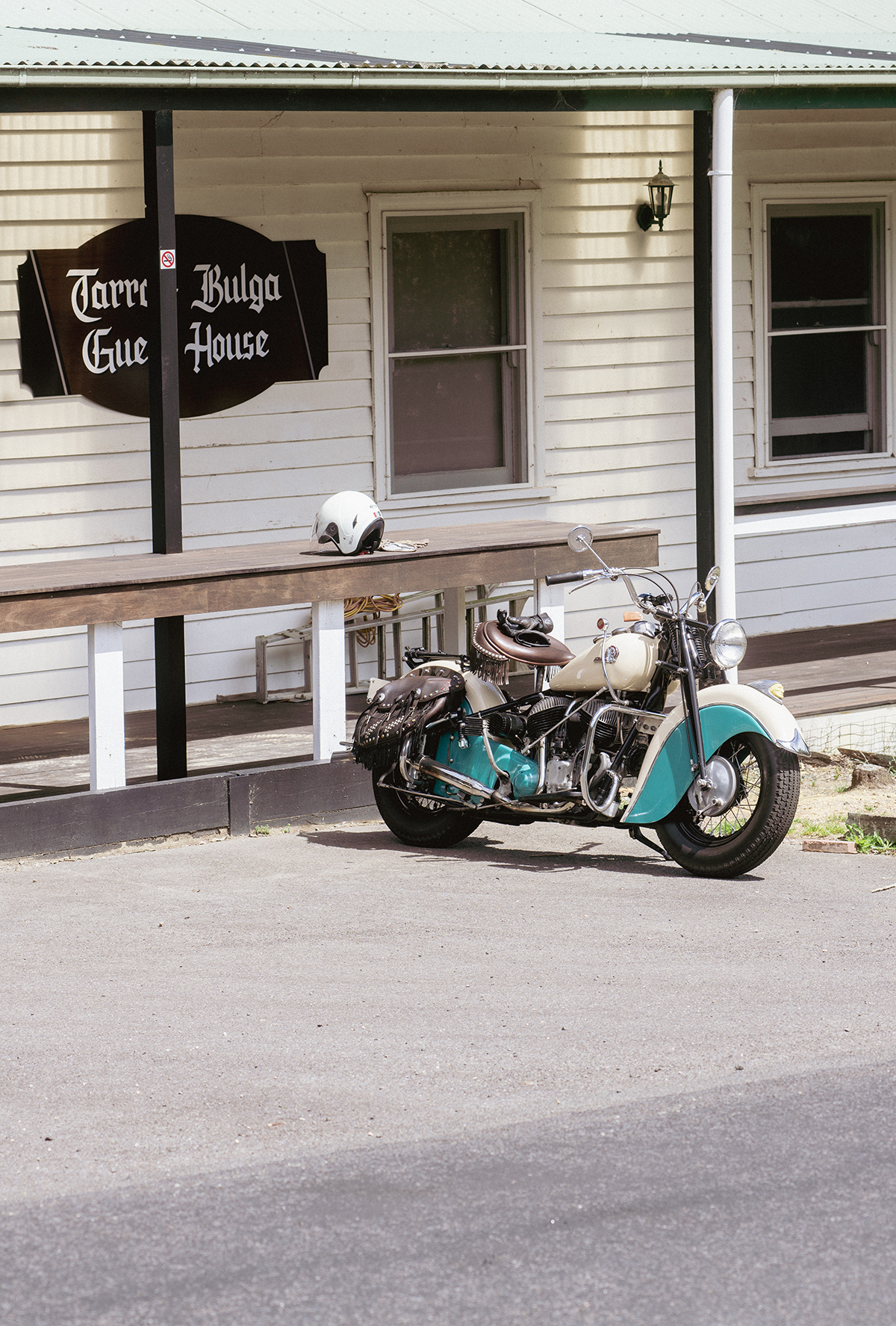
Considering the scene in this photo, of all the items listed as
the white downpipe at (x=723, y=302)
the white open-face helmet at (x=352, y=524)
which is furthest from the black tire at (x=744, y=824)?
the white downpipe at (x=723, y=302)

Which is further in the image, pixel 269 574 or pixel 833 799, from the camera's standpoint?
pixel 833 799

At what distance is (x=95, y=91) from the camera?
6910mm

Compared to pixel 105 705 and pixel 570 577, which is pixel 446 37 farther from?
pixel 105 705

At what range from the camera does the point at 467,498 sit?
412 inches

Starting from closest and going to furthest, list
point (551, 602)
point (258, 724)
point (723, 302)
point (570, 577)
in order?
1. point (570, 577)
2. point (551, 602)
3. point (723, 302)
4. point (258, 724)

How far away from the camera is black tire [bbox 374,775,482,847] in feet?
23.4

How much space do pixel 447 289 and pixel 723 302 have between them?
7.82 feet

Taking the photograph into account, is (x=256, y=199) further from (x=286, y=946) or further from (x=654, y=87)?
(x=286, y=946)

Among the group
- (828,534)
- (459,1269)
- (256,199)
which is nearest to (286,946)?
(459,1269)

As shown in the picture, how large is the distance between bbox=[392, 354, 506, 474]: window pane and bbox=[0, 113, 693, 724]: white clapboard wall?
296 mm

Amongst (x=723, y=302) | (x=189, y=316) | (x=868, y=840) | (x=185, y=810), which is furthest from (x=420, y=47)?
(x=868, y=840)

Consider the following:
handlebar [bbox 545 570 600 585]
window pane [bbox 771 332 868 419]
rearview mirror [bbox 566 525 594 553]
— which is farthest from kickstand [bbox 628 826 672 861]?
window pane [bbox 771 332 868 419]

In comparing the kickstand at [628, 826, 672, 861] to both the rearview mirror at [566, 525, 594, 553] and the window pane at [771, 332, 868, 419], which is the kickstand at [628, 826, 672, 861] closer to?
the rearview mirror at [566, 525, 594, 553]

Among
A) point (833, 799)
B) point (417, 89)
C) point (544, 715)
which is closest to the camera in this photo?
point (544, 715)
